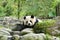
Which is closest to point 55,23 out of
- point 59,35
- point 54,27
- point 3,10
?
point 54,27

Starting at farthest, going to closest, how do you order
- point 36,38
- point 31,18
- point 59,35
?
point 31,18 < point 59,35 < point 36,38

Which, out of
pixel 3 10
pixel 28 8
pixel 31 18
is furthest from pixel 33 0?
pixel 31 18

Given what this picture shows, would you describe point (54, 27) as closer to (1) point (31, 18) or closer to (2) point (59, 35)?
(2) point (59, 35)

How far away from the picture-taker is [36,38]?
112 inches

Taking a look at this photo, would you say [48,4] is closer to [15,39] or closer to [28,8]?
[28,8]

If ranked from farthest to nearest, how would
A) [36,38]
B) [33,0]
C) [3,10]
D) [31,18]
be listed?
[3,10]
[33,0]
[31,18]
[36,38]

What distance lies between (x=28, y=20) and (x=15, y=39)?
3.88ft

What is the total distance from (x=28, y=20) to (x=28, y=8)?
288 cm

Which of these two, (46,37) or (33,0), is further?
(33,0)

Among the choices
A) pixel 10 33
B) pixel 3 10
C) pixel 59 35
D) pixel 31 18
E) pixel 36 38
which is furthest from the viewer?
pixel 3 10

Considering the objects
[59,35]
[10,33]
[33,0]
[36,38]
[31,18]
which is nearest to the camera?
[36,38]

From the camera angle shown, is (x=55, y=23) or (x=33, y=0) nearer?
(x=55, y=23)

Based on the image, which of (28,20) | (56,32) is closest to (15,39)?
(56,32)

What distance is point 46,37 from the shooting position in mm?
2939
